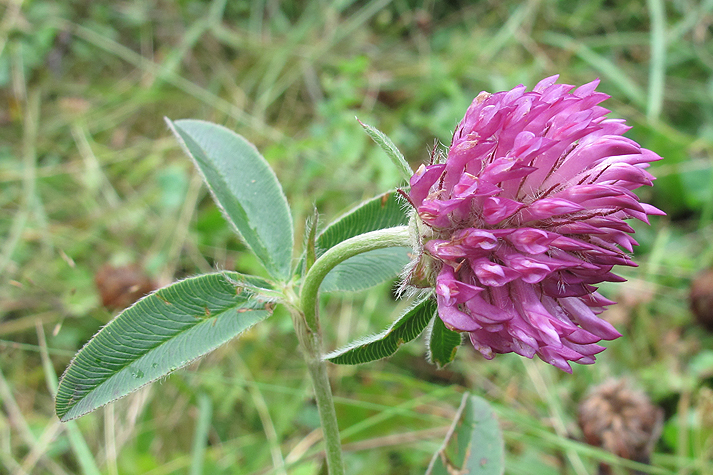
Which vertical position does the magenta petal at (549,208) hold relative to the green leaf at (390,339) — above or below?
above

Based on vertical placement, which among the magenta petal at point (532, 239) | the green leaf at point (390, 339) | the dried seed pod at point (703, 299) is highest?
the magenta petal at point (532, 239)

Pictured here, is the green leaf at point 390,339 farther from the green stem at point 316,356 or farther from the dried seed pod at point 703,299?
the dried seed pod at point 703,299

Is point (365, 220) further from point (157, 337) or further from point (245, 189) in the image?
point (157, 337)

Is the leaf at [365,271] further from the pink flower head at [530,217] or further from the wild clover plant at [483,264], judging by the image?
the pink flower head at [530,217]

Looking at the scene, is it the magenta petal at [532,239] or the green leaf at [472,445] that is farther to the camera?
the green leaf at [472,445]

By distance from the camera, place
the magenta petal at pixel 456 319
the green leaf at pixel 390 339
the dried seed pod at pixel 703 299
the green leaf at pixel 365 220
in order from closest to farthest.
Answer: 1. the magenta petal at pixel 456 319
2. the green leaf at pixel 390 339
3. the green leaf at pixel 365 220
4. the dried seed pod at pixel 703 299

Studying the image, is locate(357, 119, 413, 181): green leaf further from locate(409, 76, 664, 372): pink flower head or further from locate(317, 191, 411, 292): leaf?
locate(317, 191, 411, 292): leaf

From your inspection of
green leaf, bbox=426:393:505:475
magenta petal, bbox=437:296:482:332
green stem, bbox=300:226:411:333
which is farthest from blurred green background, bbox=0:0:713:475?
magenta petal, bbox=437:296:482:332

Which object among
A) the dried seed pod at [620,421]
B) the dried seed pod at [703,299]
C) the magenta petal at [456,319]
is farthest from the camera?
the dried seed pod at [703,299]

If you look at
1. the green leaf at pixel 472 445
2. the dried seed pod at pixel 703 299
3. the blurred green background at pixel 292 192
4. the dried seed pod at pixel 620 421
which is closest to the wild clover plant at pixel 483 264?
the green leaf at pixel 472 445
